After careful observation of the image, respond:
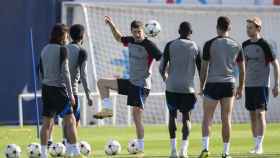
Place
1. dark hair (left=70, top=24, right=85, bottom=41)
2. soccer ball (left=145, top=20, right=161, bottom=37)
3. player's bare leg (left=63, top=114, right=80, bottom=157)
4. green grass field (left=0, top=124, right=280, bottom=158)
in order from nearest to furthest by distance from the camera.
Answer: player's bare leg (left=63, top=114, right=80, bottom=157), dark hair (left=70, top=24, right=85, bottom=41), green grass field (left=0, top=124, right=280, bottom=158), soccer ball (left=145, top=20, right=161, bottom=37)

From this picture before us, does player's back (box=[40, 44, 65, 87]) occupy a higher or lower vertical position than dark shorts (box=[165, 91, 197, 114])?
higher

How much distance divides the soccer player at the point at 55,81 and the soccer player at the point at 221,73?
2242 mm

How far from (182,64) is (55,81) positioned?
2.32 m

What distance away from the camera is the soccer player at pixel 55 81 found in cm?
1551

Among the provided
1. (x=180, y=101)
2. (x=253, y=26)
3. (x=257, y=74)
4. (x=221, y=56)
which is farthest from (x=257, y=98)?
(x=221, y=56)

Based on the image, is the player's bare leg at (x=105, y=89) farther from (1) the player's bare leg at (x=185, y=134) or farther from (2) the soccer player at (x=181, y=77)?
(1) the player's bare leg at (x=185, y=134)

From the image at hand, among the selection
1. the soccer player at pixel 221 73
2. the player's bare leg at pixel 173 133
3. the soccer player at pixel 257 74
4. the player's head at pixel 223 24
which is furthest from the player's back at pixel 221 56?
the soccer player at pixel 257 74

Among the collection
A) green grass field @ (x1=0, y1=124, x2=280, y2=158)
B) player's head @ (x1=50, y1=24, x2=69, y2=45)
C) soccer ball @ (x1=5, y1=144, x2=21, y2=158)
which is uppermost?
player's head @ (x1=50, y1=24, x2=69, y2=45)

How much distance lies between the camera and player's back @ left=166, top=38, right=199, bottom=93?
1672 cm

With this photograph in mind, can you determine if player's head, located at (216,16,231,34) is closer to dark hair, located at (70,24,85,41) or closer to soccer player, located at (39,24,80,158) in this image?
dark hair, located at (70,24,85,41)

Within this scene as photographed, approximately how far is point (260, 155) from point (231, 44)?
89.3 inches

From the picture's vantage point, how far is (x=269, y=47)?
58.8ft

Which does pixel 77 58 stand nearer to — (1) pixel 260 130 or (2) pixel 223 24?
(2) pixel 223 24

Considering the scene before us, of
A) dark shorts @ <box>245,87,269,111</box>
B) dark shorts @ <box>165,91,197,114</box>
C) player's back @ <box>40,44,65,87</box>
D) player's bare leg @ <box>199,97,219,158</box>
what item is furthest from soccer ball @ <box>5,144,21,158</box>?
dark shorts @ <box>245,87,269,111</box>
